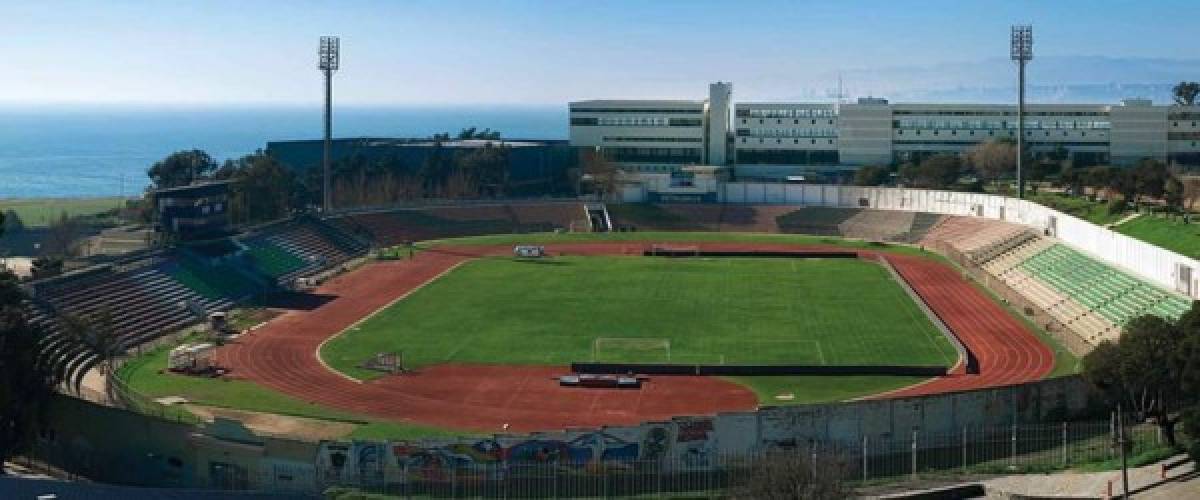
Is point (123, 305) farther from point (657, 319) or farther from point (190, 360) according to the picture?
point (657, 319)

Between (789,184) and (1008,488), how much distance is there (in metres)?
80.6

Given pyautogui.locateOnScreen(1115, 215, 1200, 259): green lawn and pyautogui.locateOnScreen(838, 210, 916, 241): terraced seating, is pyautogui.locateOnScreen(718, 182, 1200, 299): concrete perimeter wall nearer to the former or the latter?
→ pyautogui.locateOnScreen(838, 210, 916, 241): terraced seating

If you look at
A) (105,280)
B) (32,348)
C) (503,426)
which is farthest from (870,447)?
(105,280)

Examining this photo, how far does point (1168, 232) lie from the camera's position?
242 feet

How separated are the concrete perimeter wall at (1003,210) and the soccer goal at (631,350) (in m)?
23.1

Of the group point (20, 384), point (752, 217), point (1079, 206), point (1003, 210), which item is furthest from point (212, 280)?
point (1079, 206)

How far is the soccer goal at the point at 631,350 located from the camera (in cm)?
5438

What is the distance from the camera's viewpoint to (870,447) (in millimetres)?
38125

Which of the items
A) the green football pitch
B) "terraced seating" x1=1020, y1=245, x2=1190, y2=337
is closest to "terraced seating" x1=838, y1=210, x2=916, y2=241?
the green football pitch

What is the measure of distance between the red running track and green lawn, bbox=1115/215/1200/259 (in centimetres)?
1084

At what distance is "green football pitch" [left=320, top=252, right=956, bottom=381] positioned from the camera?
55.6m

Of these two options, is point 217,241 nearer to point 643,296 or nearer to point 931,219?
point 643,296

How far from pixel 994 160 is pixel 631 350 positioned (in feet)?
226

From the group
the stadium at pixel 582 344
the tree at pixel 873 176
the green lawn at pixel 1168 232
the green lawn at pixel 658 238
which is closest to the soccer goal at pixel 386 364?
the stadium at pixel 582 344
